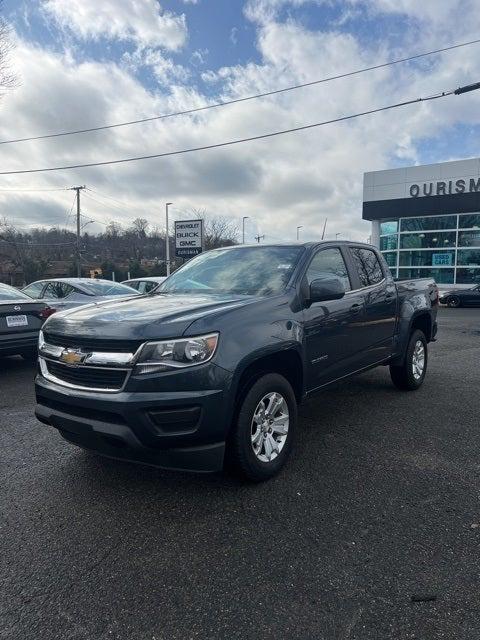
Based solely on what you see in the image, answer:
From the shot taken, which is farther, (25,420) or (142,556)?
(25,420)

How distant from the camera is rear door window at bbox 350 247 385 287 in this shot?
4.86m

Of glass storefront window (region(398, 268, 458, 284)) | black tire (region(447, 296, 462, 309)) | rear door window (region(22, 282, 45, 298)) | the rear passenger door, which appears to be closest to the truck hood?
the rear passenger door

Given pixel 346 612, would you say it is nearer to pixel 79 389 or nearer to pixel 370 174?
pixel 79 389

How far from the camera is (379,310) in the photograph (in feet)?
16.2

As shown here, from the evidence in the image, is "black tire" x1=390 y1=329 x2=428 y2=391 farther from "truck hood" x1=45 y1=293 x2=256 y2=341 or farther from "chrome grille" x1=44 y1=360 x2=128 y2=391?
"chrome grille" x1=44 y1=360 x2=128 y2=391

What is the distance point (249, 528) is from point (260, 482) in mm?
533

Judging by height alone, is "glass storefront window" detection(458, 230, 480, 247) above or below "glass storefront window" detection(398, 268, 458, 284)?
above

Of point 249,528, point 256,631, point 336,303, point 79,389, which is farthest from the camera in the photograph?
point 336,303

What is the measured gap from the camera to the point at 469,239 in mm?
27547

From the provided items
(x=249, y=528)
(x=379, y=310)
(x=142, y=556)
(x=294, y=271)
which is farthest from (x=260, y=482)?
(x=379, y=310)

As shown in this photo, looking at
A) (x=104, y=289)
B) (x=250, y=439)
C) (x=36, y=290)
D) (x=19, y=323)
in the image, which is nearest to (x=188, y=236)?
(x=36, y=290)

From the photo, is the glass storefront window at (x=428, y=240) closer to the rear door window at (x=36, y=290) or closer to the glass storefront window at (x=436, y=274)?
the glass storefront window at (x=436, y=274)

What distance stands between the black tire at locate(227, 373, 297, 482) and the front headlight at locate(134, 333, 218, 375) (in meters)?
0.51

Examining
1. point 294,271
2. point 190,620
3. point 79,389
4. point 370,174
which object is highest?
point 370,174
